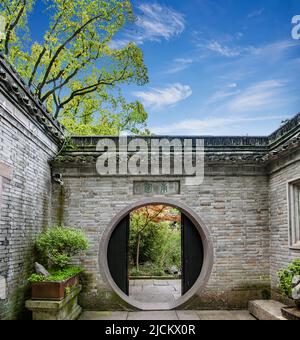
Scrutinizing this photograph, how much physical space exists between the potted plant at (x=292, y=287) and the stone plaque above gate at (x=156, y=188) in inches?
111

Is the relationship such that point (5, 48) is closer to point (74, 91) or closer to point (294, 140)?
point (74, 91)

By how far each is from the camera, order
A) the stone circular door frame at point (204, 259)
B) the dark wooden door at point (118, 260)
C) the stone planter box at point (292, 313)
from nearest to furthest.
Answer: the stone planter box at point (292, 313) < the stone circular door frame at point (204, 259) < the dark wooden door at point (118, 260)

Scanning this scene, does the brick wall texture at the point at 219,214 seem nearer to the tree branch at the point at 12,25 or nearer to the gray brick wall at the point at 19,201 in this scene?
the gray brick wall at the point at 19,201

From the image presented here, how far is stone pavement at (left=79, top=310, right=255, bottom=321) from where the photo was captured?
6785 mm

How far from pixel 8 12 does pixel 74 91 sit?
3284 mm

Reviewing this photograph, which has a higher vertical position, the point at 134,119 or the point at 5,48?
the point at 5,48

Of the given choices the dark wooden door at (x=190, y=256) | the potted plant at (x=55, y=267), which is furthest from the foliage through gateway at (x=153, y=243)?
the potted plant at (x=55, y=267)

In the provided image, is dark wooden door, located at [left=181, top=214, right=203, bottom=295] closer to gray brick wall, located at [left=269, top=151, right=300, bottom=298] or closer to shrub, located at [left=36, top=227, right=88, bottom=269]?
gray brick wall, located at [left=269, top=151, right=300, bottom=298]

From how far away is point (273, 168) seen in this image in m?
7.40

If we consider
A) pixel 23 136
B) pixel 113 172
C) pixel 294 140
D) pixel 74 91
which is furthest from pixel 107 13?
pixel 294 140

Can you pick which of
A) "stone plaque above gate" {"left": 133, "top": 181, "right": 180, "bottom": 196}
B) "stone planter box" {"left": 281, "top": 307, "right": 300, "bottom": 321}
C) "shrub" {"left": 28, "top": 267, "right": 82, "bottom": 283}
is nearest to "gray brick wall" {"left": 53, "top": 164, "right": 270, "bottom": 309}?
"stone plaque above gate" {"left": 133, "top": 181, "right": 180, "bottom": 196}

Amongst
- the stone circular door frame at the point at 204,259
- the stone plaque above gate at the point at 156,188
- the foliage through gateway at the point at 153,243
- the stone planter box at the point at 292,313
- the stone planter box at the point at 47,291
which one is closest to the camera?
the stone planter box at the point at 292,313

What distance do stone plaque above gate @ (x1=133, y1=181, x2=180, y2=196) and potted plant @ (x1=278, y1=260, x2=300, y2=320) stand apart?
282cm

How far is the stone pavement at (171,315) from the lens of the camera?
6.79 meters
